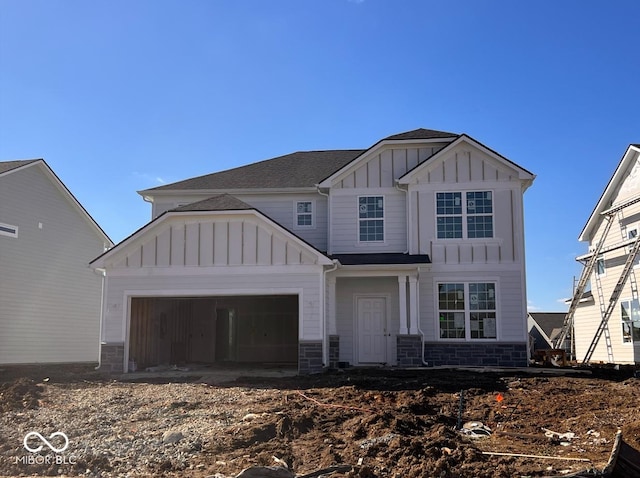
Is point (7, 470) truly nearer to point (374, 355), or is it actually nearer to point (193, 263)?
point (193, 263)

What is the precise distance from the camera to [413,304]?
1769cm

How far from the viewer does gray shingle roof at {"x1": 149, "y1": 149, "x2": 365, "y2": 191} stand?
21.1m

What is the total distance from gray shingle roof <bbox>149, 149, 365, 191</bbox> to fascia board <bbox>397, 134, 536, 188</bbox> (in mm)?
3505

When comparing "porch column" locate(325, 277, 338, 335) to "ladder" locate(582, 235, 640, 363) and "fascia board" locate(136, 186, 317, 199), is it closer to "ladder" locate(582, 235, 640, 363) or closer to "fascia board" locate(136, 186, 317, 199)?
"fascia board" locate(136, 186, 317, 199)

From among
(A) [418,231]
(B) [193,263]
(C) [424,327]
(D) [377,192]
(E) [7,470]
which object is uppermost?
(D) [377,192]

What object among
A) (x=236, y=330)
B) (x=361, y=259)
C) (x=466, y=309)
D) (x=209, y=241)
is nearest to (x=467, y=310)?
(x=466, y=309)

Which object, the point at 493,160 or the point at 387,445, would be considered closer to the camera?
the point at 387,445

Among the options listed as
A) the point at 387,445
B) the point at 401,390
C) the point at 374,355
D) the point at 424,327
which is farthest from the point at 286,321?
the point at 387,445

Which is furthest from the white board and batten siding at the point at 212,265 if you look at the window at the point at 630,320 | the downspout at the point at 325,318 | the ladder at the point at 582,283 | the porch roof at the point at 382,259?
the ladder at the point at 582,283

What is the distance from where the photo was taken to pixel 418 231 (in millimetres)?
18641

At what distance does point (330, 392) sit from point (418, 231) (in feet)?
25.8

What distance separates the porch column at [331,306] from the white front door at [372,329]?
118 cm

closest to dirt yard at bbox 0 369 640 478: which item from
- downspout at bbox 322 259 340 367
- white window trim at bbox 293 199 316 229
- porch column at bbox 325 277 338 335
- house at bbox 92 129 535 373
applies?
downspout at bbox 322 259 340 367

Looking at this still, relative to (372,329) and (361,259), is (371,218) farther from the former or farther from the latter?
(372,329)
